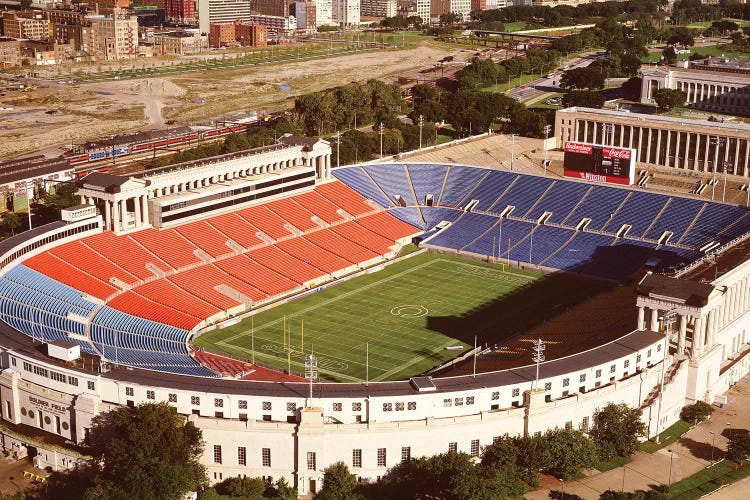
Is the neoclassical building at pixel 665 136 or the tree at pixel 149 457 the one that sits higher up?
the neoclassical building at pixel 665 136

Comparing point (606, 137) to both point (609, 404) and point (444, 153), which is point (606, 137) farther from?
point (609, 404)

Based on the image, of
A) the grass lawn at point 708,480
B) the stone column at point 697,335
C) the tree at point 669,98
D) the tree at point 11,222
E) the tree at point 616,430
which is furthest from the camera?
the tree at point 669,98

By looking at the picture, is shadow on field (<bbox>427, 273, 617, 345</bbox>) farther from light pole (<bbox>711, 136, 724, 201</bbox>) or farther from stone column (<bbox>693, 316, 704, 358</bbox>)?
light pole (<bbox>711, 136, 724, 201</bbox>)

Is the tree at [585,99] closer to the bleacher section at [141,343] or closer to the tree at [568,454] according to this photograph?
the bleacher section at [141,343]

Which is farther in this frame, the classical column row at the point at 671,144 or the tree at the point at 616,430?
the classical column row at the point at 671,144

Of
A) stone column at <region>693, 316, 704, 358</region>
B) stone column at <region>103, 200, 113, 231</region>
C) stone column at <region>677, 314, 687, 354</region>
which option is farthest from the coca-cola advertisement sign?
stone column at <region>103, 200, 113, 231</region>

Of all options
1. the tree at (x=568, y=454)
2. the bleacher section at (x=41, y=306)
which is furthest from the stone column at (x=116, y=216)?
the tree at (x=568, y=454)
